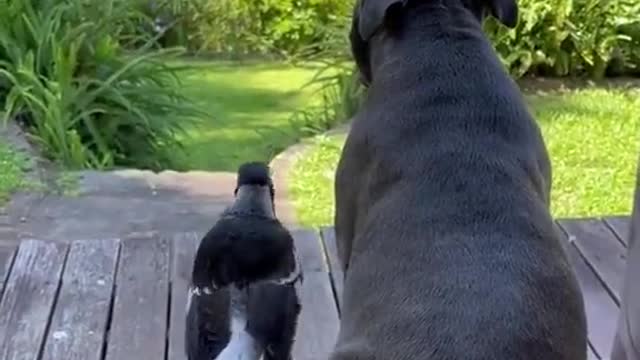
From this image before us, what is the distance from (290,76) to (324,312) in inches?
214

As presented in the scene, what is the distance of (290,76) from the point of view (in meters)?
9.03

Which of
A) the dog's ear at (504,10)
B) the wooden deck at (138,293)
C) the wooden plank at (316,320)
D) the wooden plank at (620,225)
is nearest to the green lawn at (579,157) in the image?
the wooden plank at (620,225)

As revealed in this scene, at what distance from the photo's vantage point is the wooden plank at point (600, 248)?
3896mm

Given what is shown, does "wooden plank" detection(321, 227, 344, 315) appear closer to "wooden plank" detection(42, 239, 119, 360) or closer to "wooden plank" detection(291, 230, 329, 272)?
"wooden plank" detection(291, 230, 329, 272)

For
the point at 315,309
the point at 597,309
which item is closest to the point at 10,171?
the point at 315,309

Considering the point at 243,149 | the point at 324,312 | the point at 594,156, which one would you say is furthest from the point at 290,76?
the point at 324,312

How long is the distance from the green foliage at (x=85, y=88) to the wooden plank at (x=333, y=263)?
2.48 m

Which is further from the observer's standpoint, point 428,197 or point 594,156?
point 594,156

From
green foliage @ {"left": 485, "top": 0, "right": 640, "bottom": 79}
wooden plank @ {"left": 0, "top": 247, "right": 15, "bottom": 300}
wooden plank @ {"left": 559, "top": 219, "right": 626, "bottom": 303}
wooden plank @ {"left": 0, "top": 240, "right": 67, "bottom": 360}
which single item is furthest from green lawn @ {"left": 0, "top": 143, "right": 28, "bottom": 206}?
green foliage @ {"left": 485, "top": 0, "right": 640, "bottom": 79}

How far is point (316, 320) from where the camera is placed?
365 centimetres

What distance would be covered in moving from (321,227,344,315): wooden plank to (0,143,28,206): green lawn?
73.0 inches

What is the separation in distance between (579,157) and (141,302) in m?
3.25

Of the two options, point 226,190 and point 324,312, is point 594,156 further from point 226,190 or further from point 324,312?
point 324,312

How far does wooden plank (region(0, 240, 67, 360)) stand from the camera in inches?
138
